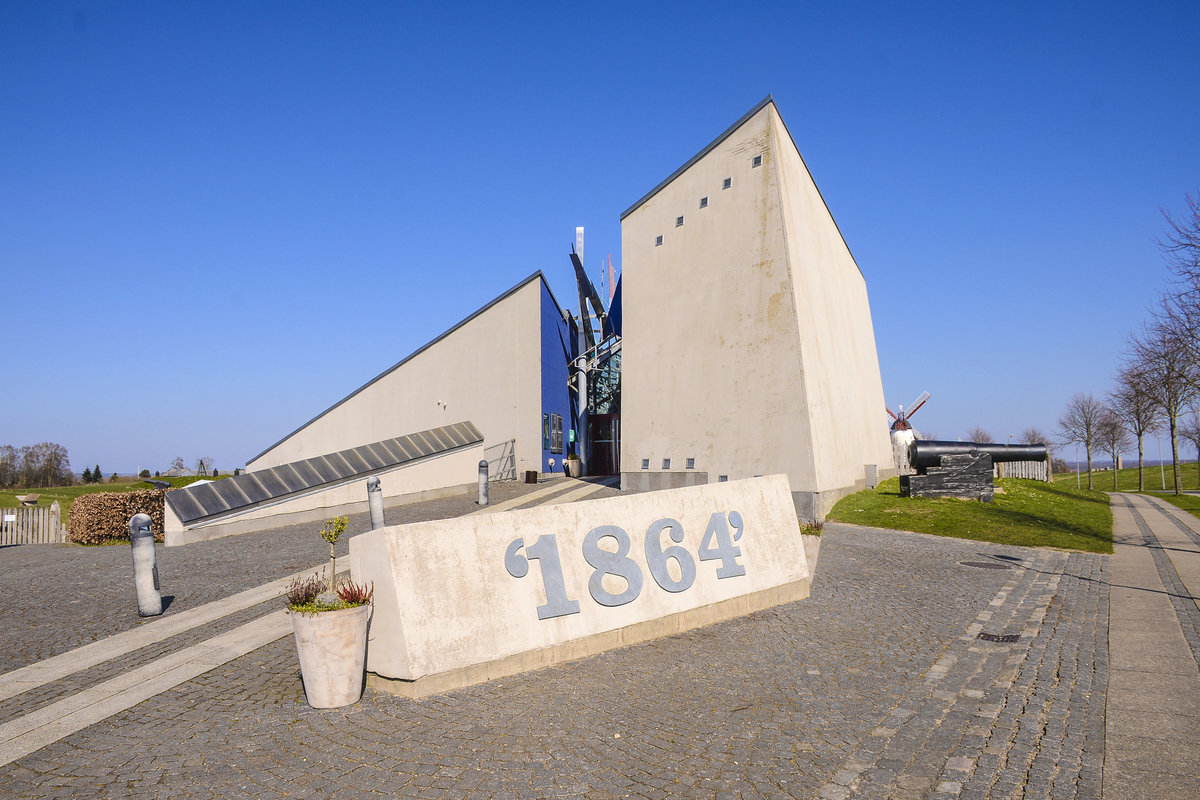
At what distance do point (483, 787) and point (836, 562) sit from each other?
946cm

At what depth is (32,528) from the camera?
18.4m

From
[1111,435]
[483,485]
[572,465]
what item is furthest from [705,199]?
[1111,435]

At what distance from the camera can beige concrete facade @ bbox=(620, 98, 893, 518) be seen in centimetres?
1833

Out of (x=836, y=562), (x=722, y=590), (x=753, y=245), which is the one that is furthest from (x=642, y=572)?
(x=753, y=245)

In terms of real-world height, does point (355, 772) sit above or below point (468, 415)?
below

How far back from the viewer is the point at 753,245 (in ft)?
63.9

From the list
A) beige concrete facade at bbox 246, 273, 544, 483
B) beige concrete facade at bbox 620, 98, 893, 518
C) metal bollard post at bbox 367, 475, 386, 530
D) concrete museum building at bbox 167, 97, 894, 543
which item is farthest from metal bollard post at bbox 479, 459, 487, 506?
beige concrete facade at bbox 246, 273, 544, 483

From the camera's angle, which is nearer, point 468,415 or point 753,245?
point 753,245

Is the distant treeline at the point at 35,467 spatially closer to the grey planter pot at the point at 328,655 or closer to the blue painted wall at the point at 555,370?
the blue painted wall at the point at 555,370

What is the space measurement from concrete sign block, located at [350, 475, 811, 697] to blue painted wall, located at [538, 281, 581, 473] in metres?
19.5

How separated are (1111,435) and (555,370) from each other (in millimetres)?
41329

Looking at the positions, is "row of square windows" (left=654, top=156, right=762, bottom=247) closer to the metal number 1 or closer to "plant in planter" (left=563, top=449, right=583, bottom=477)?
"plant in planter" (left=563, top=449, right=583, bottom=477)

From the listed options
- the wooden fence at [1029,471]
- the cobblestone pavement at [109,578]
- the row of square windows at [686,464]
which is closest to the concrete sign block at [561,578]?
the cobblestone pavement at [109,578]

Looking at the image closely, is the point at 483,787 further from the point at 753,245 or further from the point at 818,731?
the point at 753,245
